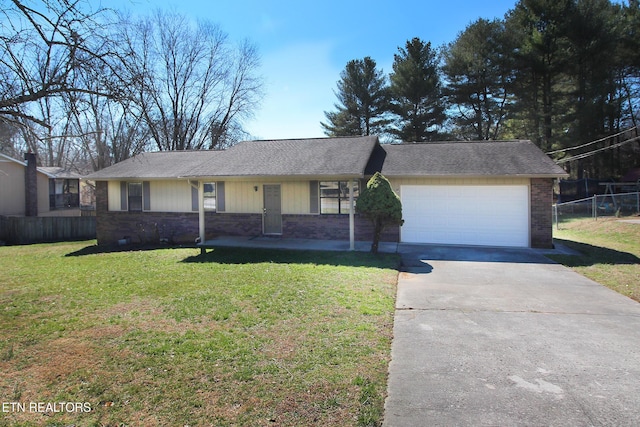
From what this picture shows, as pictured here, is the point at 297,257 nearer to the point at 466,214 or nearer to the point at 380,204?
the point at 380,204

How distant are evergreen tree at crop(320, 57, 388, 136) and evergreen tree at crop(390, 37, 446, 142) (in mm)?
1379

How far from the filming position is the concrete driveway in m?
3.27

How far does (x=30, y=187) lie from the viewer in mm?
23234

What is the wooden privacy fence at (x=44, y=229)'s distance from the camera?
1912 centimetres

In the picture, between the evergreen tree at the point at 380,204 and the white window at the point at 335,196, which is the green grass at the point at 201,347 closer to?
the evergreen tree at the point at 380,204

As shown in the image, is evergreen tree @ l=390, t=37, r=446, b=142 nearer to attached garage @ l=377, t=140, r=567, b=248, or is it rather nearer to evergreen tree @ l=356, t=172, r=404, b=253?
attached garage @ l=377, t=140, r=567, b=248

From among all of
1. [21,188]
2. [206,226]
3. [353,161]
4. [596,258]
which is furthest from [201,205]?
[21,188]

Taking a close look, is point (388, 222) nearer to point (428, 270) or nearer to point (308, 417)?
point (428, 270)

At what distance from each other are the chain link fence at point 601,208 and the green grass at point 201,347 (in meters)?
16.6

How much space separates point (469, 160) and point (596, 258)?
4.67 meters

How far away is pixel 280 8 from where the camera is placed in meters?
9.82

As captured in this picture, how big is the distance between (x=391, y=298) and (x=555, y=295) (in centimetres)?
296

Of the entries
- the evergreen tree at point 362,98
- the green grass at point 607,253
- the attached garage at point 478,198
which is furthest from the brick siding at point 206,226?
the evergreen tree at point 362,98

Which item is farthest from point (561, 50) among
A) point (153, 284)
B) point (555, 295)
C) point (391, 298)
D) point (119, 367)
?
point (119, 367)
